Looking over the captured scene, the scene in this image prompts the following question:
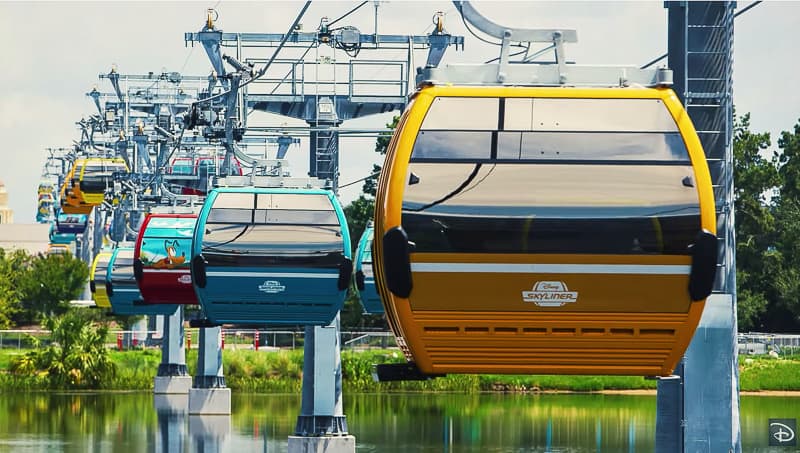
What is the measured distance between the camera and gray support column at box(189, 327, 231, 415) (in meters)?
56.4

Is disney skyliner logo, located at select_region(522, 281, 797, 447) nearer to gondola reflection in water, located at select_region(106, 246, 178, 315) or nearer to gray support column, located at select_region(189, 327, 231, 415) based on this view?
gondola reflection in water, located at select_region(106, 246, 178, 315)

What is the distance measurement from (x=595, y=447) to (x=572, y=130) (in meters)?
31.4

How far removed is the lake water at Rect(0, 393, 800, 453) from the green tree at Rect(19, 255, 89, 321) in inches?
1083

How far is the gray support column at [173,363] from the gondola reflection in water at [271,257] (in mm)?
41862

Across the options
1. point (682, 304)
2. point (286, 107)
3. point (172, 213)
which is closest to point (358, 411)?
point (286, 107)

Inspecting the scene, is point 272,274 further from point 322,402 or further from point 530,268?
point 322,402

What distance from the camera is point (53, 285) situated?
9312 cm

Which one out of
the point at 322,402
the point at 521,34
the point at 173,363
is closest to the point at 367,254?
the point at 322,402

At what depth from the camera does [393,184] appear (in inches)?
460

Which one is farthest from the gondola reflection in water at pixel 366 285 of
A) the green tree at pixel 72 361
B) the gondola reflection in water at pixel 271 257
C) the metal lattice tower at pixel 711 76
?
the green tree at pixel 72 361

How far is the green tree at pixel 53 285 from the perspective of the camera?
93.1m

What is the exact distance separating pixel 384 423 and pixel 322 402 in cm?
1667

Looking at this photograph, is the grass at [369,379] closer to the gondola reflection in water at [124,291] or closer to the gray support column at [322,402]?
the gondola reflection in water at [124,291]

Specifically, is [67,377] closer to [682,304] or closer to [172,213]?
[172,213]
